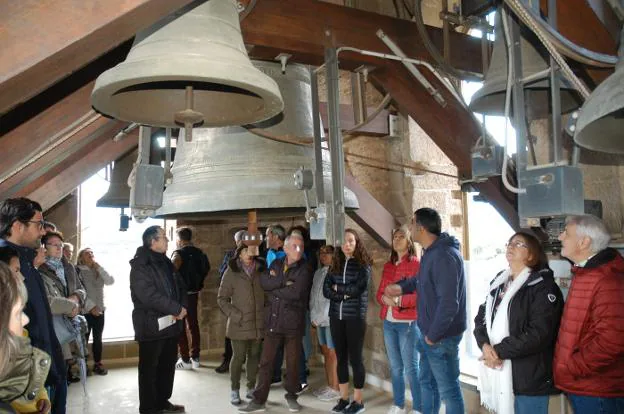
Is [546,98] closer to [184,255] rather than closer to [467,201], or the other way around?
[467,201]

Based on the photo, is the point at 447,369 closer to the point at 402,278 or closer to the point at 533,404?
the point at 533,404

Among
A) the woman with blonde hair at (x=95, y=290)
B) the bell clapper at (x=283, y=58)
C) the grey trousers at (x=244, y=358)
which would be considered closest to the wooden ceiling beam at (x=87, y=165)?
the woman with blonde hair at (x=95, y=290)

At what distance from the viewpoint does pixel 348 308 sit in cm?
441

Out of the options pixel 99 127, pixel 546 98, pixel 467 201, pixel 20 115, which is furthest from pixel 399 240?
pixel 20 115

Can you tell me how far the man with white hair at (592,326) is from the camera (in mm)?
2396

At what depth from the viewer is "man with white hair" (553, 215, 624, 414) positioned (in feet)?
7.86

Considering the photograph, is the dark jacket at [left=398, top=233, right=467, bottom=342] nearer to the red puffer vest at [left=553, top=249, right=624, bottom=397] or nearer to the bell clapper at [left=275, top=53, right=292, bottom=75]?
the red puffer vest at [left=553, top=249, right=624, bottom=397]

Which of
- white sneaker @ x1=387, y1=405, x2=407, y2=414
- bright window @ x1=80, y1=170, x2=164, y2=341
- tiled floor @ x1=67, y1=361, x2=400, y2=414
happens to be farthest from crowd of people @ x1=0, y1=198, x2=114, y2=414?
bright window @ x1=80, y1=170, x2=164, y2=341

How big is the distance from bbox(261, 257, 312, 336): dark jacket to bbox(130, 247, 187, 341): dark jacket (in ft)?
2.40

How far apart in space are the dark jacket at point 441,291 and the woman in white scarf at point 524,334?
15.4 inches

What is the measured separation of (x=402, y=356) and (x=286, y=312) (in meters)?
0.98

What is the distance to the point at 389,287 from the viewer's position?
4.14m

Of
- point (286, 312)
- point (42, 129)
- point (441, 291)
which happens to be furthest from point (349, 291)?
point (42, 129)

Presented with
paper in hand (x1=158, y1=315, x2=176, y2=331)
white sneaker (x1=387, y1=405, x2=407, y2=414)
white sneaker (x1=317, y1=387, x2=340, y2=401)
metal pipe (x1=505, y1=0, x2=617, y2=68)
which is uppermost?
metal pipe (x1=505, y1=0, x2=617, y2=68)
